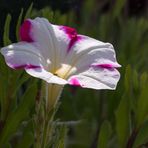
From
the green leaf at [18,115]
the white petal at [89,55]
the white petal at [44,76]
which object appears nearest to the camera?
the white petal at [44,76]

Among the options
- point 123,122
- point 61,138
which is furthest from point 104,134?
point 61,138

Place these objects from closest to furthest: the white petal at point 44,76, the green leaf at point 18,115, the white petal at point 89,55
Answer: the white petal at point 44,76, the white petal at point 89,55, the green leaf at point 18,115

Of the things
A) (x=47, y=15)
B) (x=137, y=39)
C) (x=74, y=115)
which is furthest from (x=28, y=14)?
(x=137, y=39)

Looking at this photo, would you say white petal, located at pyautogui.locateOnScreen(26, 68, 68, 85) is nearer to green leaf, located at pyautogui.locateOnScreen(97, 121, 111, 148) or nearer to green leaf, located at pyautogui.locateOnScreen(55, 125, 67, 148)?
green leaf, located at pyautogui.locateOnScreen(55, 125, 67, 148)

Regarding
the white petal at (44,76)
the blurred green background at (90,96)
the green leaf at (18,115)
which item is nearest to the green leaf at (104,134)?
the blurred green background at (90,96)

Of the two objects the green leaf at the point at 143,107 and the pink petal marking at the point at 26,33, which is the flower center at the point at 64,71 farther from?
the green leaf at the point at 143,107

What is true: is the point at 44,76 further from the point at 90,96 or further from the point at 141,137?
the point at 90,96

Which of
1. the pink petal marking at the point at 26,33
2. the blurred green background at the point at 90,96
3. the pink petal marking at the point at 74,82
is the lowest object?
the blurred green background at the point at 90,96
